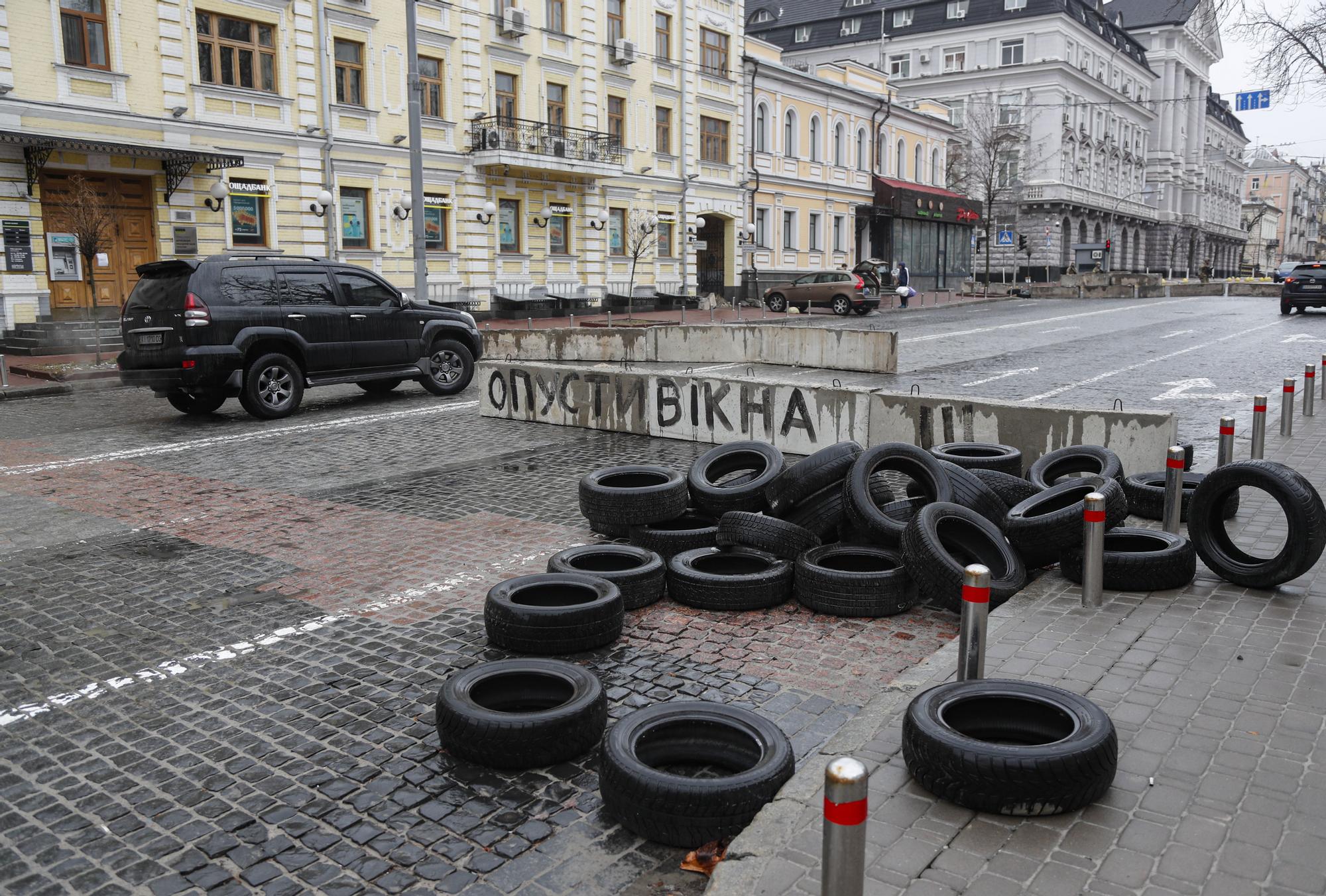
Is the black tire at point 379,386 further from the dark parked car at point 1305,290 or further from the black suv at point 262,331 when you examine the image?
the dark parked car at point 1305,290

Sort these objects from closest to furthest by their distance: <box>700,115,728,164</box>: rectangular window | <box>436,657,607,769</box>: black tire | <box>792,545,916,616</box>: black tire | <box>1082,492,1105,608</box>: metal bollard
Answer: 1. <box>436,657,607,769</box>: black tire
2. <box>1082,492,1105,608</box>: metal bollard
3. <box>792,545,916,616</box>: black tire
4. <box>700,115,728,164</box>: rectangular window

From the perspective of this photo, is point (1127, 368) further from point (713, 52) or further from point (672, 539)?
→ point (713, 52)

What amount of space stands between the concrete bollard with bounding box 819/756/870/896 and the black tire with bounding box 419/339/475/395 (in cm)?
1517

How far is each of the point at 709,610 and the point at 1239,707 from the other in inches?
113

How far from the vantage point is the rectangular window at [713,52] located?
45.9 meters

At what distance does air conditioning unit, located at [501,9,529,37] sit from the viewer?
3597cm

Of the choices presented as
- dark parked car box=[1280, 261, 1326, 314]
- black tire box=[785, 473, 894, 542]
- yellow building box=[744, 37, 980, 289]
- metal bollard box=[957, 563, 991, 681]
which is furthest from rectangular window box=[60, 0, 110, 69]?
dark parked car box=[1280, 261, 1326, 314]

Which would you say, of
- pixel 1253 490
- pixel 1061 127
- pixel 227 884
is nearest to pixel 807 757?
pixel 227 884

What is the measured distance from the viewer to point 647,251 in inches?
1702

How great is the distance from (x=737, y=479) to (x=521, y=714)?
4.07 meters

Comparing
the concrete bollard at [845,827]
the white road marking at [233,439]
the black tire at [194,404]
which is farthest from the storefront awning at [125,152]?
the concrete bollard at [845,827]

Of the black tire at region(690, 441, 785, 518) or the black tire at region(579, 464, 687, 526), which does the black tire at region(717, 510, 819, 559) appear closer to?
the black tire at region(690, 441, 785, 518)

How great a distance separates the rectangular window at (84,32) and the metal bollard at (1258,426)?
26197mm

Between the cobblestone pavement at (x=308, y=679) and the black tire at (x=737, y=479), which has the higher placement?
the black tire at (x=737, y=479)
